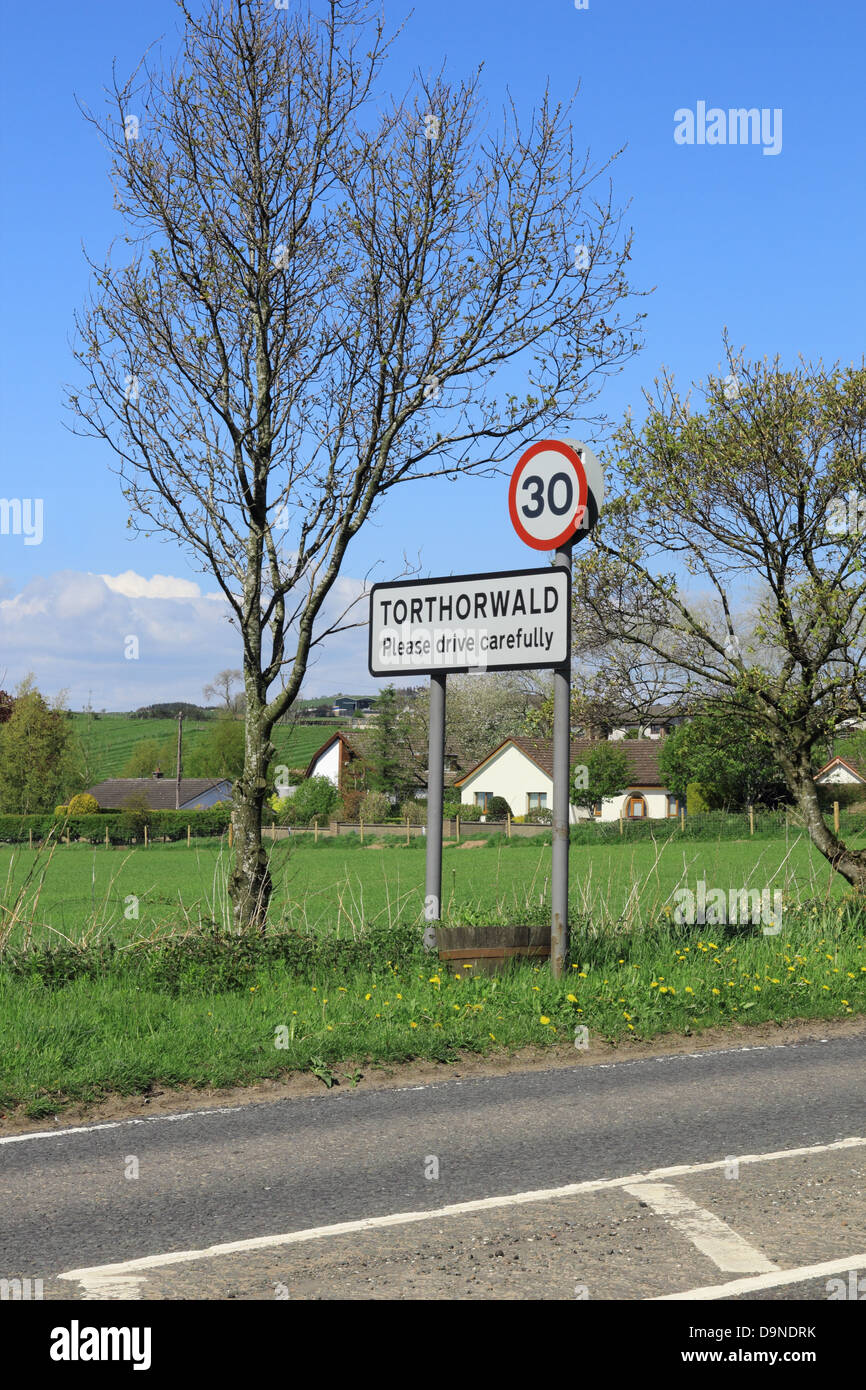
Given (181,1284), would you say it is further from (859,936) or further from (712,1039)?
(859,936)

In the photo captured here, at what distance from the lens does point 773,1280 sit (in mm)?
4250

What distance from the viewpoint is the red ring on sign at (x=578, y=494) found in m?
10.1

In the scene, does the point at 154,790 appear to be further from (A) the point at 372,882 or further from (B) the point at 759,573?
(B) the point at 759,573

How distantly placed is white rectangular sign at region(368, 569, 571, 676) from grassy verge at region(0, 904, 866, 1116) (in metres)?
2.45

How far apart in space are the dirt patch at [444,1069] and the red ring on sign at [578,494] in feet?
13.6

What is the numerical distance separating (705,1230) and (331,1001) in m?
4.47

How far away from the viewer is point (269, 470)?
39.1ft

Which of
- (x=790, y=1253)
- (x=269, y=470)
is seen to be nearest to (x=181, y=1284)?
(x=790, y=1253)

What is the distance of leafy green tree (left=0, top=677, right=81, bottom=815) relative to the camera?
245 ft

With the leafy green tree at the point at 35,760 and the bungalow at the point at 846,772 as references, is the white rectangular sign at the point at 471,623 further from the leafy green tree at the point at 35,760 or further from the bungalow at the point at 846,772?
the leafy green tree at the point at 35,760

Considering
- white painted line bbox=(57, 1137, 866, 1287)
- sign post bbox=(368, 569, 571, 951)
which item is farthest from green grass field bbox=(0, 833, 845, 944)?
white painted line bbox=(57, 1137, 866, 1287)

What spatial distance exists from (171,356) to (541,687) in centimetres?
7148

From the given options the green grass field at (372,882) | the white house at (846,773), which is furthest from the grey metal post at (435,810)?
the white house at (846,773)

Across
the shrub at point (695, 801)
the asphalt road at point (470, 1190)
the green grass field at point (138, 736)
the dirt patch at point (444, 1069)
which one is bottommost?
the dirt patch at point (444, 1069)
